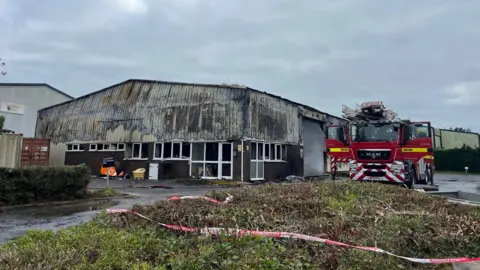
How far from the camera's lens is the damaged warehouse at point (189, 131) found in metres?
20.7

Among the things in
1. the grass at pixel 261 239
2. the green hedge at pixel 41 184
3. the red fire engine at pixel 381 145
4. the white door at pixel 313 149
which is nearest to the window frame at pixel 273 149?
the white door at pixel 313 149

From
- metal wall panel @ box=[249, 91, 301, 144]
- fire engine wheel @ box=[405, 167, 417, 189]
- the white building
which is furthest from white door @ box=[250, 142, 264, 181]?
the white building

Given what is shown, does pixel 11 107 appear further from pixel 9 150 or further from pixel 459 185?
pixel 459 185

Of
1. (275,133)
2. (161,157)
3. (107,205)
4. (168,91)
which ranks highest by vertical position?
(168,91)

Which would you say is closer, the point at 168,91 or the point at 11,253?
the point at 11,253

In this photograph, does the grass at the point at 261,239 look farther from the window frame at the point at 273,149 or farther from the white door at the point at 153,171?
the white door at the point at 153,171

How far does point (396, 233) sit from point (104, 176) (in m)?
22.8

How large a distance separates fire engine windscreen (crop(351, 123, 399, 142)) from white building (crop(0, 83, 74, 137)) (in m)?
34.2

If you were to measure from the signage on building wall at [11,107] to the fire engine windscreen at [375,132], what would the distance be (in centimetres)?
3449

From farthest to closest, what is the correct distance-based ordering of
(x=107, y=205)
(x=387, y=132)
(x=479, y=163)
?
(x=479, y=163) → (x=387, y=132) → (x=107, y=205)

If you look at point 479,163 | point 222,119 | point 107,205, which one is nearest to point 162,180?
point 222,119

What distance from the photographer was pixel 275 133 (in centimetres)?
2309

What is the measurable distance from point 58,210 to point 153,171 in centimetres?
1200

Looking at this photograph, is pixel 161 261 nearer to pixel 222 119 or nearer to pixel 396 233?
pixel 396 233
